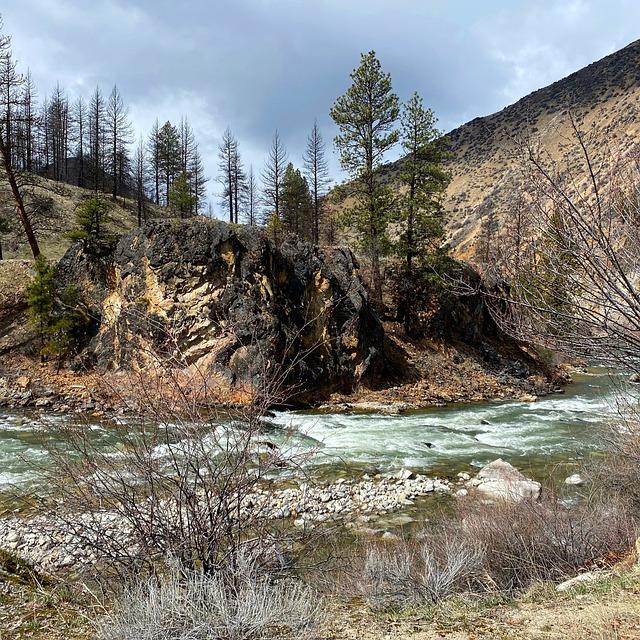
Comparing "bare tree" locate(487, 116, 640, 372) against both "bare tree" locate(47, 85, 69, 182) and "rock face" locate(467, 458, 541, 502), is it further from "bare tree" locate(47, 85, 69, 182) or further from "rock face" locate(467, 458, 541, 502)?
"bare tree" locate(47, 85, 69, 182)

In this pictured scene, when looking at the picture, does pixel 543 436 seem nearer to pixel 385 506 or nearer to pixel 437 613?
A: pixel 385 506

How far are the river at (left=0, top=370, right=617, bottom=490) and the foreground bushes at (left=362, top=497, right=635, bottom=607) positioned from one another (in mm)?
3193

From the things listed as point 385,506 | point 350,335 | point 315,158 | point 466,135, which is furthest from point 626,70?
point 385,506

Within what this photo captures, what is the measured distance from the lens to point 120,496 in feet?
13.0

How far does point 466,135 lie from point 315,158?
62.2 metres

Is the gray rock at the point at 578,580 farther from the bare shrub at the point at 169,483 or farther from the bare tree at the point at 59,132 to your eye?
the bare tree at the point at 59,132

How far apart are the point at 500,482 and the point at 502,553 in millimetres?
3874

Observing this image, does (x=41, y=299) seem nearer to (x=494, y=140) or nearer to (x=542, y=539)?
(x=542, y=539)

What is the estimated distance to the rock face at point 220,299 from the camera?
17312 millimetres

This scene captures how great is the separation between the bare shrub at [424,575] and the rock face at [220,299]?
11.7 metres

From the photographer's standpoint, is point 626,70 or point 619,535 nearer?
point 619,535

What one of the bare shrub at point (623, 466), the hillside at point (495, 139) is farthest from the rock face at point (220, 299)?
the hillside at point (495, 139)

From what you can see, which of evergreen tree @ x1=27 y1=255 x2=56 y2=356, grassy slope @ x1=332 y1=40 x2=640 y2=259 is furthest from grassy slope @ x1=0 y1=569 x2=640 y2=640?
grassy slope @ x1=332 y1=40 x2=640 y2=259

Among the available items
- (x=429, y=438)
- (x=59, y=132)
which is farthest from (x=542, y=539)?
(x=59, y=132)
